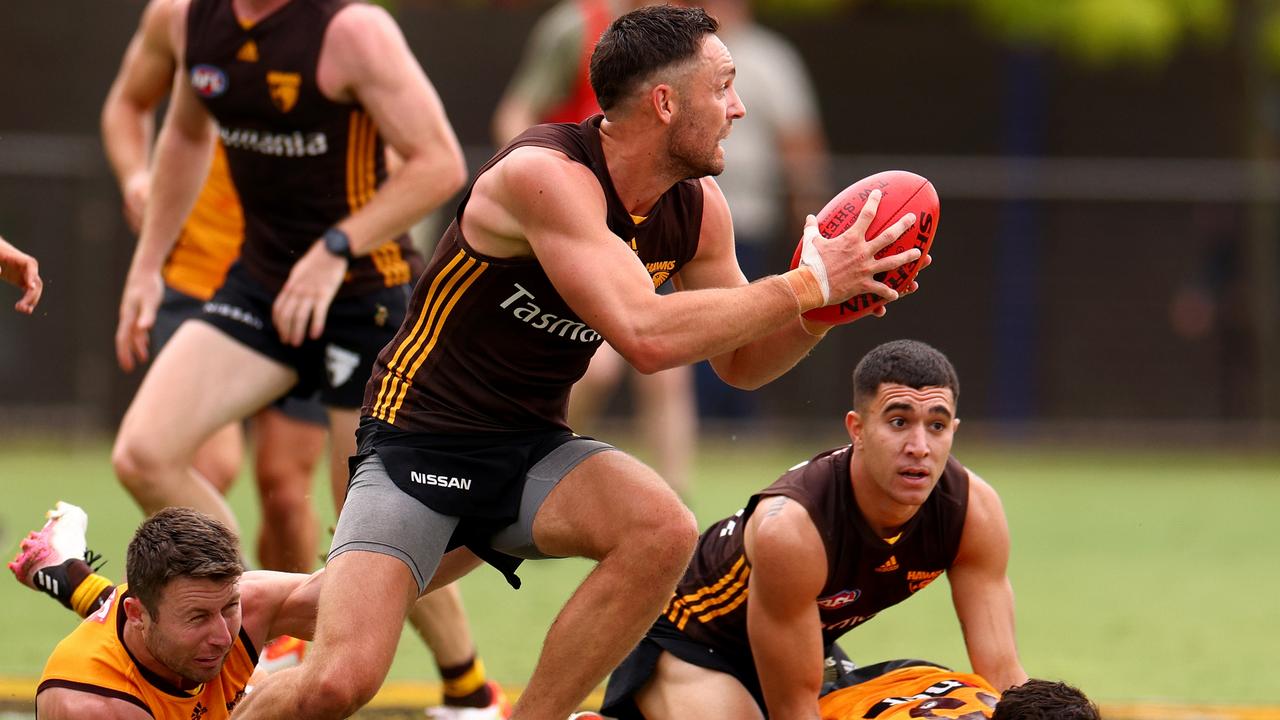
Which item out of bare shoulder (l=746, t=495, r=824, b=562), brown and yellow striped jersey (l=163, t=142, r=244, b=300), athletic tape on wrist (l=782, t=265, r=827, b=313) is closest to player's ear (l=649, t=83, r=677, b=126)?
athletic tape on wrist (l=782, t=265, r=827, b=313)

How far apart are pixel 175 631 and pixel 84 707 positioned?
0.97 ft

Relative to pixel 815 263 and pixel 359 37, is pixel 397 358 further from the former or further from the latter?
pixel 359 37

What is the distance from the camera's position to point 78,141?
14.5m

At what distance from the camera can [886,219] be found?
4.70m

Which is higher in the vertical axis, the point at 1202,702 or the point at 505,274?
the point at 505,274

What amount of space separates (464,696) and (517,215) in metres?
1.88

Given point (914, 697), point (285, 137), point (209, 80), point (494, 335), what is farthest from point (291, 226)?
point (914, 697)

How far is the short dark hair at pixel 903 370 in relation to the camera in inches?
201

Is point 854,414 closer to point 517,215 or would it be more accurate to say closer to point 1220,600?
point 517,215

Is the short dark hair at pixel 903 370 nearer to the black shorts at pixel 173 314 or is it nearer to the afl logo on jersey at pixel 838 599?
the afl logo on jersey at pixel 838 599

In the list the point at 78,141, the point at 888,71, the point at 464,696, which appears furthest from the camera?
the point at 888,71

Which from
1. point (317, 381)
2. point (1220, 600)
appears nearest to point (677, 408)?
point (1220, 600)

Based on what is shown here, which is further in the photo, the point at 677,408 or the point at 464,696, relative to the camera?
the point at 677,408

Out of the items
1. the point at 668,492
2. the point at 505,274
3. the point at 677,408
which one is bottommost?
the point at 677,408
